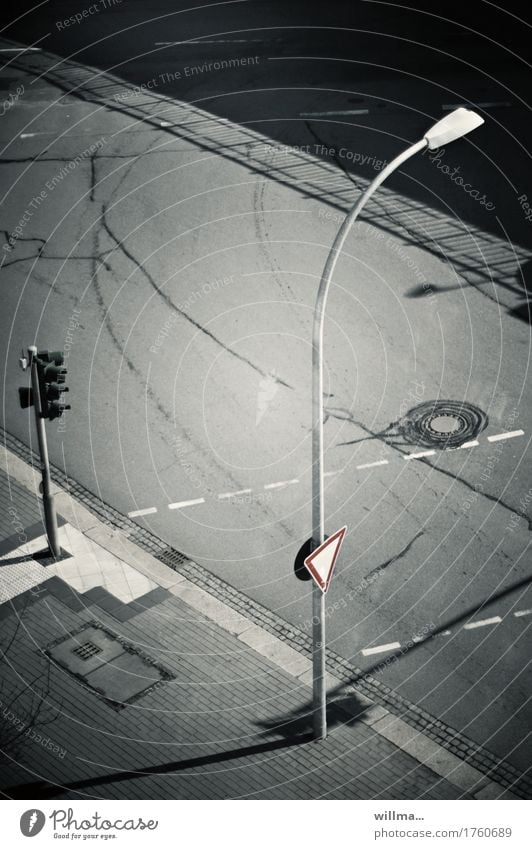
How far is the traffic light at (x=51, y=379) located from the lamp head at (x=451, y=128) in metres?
6.24

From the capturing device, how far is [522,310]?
22406mm

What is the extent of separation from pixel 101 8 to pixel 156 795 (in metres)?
33.3

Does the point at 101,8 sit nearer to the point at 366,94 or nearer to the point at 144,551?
the point at 366,94

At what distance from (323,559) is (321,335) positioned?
2.71m

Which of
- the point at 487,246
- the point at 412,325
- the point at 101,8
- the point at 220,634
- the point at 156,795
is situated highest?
the point at 101,8

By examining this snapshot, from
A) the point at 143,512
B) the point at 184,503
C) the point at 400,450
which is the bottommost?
the point at 143,512

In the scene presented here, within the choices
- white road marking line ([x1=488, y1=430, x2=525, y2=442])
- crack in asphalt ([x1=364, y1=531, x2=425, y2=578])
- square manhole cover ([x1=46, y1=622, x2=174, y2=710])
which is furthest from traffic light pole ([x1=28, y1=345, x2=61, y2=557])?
white road marking line ([x1=488, y1=430, x2=525, y2=442])

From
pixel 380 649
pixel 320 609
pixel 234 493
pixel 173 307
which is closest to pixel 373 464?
pixel 234 493

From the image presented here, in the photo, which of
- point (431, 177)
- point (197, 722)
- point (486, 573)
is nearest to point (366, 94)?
point (431, 177)

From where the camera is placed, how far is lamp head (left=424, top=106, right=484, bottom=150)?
1252 centimetres

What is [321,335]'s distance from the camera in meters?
12.1

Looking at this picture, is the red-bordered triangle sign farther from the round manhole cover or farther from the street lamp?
the round manhole cover

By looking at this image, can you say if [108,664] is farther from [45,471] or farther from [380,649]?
[380,649]

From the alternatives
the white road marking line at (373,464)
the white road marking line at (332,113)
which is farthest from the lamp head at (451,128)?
the white road marking line at (332,113)
